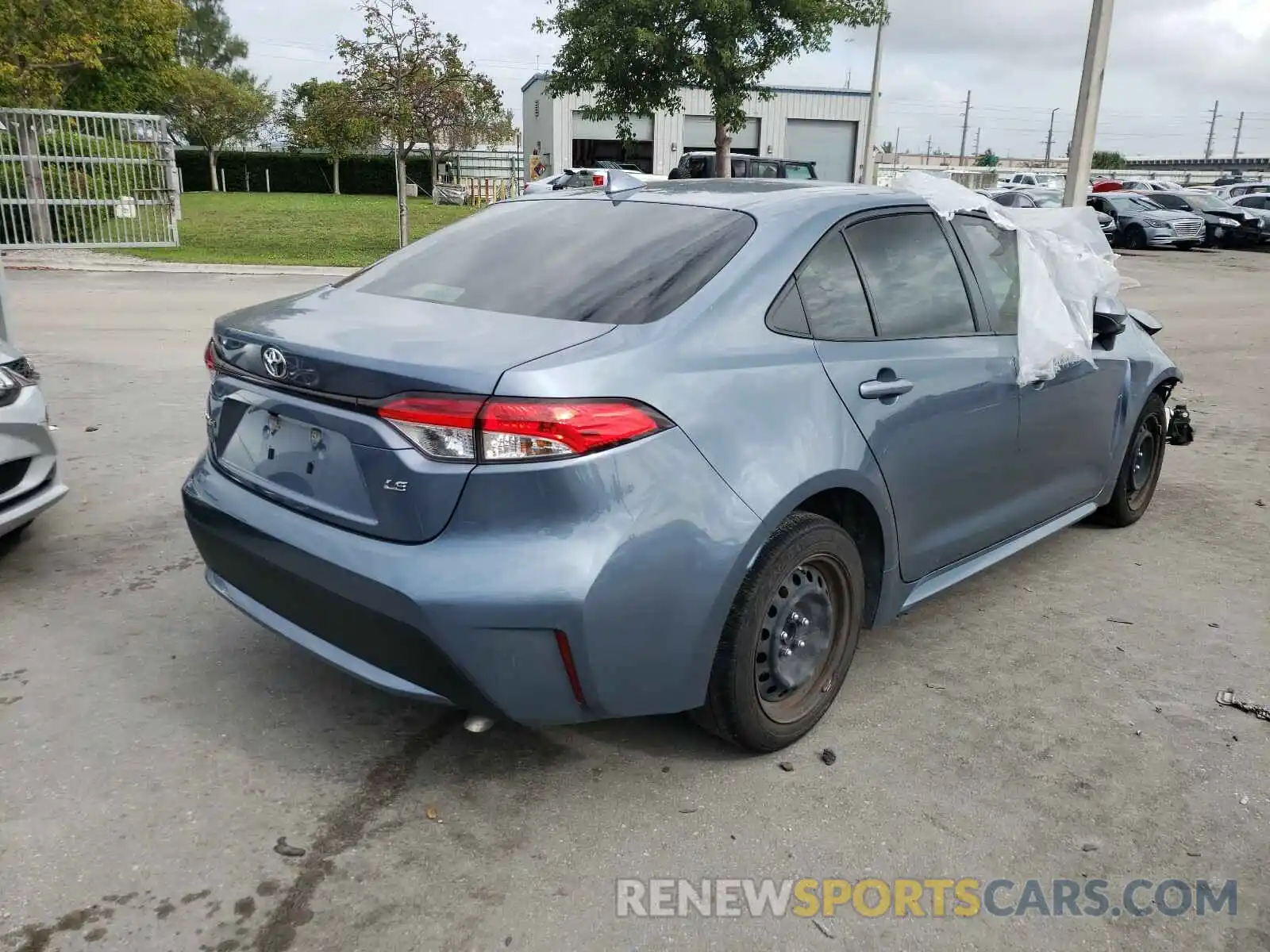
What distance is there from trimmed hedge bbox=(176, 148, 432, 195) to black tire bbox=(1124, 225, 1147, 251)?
31.9 metres

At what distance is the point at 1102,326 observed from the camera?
432 centimetres

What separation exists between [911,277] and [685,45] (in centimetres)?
2076

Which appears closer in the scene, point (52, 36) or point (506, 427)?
point (506, 427)

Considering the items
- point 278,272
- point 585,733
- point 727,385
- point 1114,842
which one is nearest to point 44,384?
point 585,733

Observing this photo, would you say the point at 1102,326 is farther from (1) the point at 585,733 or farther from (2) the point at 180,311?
(2) the point at 180,311

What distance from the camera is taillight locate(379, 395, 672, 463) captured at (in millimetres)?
2377

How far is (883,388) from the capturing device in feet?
10.3

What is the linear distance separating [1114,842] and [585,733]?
1.50m

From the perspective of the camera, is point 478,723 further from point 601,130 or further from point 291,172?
point 291,172

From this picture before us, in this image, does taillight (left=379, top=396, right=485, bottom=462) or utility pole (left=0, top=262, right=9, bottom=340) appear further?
utility pole (left=0, top=262, right=9, bottom=340)

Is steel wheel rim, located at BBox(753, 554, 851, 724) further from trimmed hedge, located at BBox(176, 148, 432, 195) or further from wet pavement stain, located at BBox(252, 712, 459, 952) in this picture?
trimmed hedge, located at BBox(176, 148, 432, 195)

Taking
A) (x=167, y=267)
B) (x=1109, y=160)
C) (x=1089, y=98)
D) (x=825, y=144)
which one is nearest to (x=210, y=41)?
(x=825, y=144)

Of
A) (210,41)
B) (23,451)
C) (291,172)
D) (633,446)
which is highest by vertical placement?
(210,41)

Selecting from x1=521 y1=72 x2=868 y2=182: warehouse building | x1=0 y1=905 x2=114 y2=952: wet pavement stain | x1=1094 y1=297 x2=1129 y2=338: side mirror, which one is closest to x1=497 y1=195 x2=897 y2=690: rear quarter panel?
x1=0 y1=905 x2=114 y2=952: wet pavement stain
